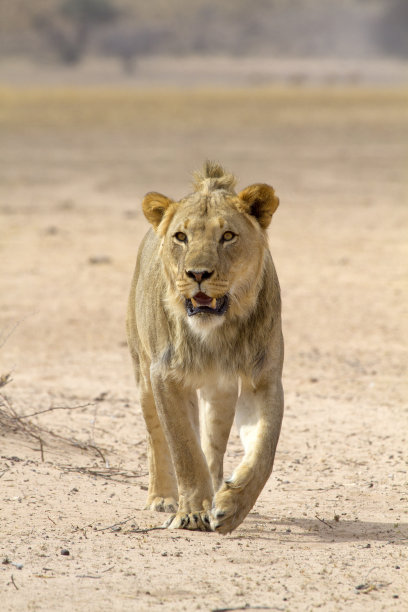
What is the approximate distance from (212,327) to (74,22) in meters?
57.5

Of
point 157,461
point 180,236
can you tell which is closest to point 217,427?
point 157,461

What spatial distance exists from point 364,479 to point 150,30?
58057 millimetres

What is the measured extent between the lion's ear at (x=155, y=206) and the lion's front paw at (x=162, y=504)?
1.22 metres

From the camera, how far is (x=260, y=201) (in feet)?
14.6

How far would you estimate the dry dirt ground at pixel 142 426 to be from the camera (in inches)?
153

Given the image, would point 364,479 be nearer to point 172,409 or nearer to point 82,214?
point 172,409

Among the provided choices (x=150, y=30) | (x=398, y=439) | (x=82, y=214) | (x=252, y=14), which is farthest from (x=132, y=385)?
(x=252, y=14)

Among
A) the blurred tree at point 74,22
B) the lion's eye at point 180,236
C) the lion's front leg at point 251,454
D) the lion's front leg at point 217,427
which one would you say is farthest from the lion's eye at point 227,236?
the blurred tree at point 74,22

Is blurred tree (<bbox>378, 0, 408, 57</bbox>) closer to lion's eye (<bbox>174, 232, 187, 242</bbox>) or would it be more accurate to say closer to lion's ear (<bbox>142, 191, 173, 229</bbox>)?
lion's ear (<bbox>142, 191, 173, 229</bbox>)

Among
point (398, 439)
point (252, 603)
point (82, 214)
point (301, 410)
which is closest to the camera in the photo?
point (252, 603)

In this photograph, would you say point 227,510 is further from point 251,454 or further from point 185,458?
point 185,458

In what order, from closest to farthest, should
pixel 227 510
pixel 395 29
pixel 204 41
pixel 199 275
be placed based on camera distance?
pixel 227 510 → pixel 199 275 → pixel 204 41 → pixel 395 29

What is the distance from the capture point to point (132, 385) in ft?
23.9

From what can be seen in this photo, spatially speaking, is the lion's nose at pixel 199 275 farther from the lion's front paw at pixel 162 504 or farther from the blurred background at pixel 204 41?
the blurred background at pixel 204 41
